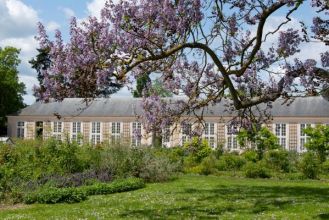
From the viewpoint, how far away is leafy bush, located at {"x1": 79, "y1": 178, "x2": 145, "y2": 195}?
44.4ft

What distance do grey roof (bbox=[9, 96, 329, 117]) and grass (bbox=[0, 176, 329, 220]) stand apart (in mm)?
21521

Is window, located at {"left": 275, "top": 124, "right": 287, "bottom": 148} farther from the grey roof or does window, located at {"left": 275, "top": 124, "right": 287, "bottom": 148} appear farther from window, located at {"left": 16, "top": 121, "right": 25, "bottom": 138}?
window, located at {"left": 16, "top": 121, "right": 25, "bottom": 138}

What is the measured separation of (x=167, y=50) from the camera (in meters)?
8.55

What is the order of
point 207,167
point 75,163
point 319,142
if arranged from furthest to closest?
point 319,142
point 207,167
point 75,163

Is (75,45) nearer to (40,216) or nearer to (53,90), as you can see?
(53,90)

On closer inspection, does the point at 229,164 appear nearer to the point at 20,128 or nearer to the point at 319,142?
the point at 319,142

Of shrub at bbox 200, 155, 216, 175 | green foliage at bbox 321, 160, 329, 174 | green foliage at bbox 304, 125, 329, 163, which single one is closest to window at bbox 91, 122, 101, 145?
shrub at bbox 200, 155, 216, 175

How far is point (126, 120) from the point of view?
41.6 metres

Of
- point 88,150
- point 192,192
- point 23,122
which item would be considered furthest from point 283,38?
point 23,122

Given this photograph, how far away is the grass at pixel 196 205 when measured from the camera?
32.3ft

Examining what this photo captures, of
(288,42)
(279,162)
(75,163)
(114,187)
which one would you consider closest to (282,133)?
(279,162)

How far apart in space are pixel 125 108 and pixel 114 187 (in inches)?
1109

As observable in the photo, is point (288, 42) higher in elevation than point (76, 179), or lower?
higher

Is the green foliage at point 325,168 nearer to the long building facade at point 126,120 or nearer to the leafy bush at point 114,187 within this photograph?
the leafy bush at point 114,187
